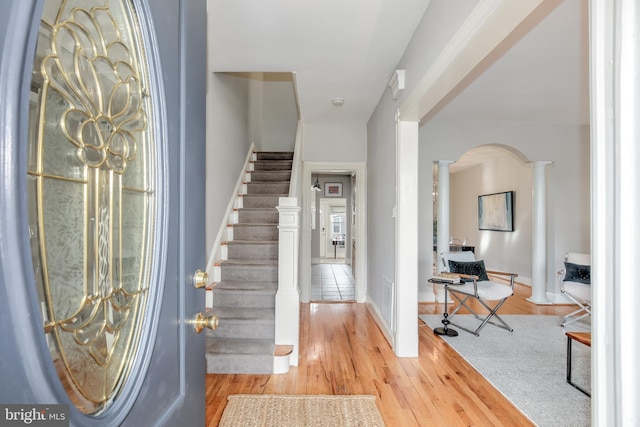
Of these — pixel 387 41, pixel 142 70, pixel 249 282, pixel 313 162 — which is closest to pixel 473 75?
pixel 387 41

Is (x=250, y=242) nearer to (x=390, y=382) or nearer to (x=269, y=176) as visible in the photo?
(x=269, y=176)

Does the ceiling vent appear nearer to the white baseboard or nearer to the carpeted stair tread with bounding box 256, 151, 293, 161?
the white baseboard

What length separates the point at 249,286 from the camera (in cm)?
321

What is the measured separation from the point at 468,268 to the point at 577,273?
1247 mm

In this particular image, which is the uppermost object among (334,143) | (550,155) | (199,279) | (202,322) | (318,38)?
(318,38)

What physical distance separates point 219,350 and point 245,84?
147 inches

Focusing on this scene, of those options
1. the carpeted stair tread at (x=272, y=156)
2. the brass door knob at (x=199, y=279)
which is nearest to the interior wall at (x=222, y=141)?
the carpeted stair tread at (x=272, y=156)

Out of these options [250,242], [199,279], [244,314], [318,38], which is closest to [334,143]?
[250,242]

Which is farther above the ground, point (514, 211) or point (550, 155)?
point (550, 155)

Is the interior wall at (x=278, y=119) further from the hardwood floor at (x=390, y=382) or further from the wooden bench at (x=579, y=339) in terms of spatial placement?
the wooden bench at (x=579, y=339)

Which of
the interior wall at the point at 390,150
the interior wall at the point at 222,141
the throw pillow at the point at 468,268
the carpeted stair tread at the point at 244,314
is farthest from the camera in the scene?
the throw pillow at the point at 468,268

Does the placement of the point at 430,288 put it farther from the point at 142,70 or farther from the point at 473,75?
the point at 142,70

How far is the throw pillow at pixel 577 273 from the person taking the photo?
12.5 feet

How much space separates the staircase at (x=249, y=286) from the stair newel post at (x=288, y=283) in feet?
0.48
